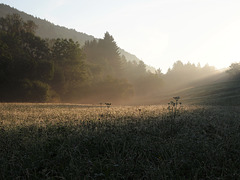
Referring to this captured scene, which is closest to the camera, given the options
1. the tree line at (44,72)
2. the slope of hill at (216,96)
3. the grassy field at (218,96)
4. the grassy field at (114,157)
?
the grassy field at (114,157)

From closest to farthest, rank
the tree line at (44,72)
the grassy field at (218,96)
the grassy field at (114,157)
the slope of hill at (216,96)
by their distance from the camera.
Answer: the grassy field at (114,157)
the grassy field at (218,96)
the slope of hill at (216,96)
the tree line at (44,72)

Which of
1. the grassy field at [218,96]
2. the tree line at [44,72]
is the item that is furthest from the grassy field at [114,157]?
the tree line at [44,72]

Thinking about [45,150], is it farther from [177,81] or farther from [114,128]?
[177,81]

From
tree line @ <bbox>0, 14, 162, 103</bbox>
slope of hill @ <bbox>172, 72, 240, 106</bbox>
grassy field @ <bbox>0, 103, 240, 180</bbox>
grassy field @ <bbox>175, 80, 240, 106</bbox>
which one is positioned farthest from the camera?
tree line @ <bbox>0, 14, 162, 103</bbox>

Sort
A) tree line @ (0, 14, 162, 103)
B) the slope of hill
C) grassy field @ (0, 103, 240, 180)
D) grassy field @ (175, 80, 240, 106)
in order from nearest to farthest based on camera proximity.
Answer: grassy field @ (0, 103, 240, 180) → grassy field @ (175, 80, 240, 106) → the slope of hill → tree line @ (0, 14, 162, 103)

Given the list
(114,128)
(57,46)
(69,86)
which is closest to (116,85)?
(69,86)

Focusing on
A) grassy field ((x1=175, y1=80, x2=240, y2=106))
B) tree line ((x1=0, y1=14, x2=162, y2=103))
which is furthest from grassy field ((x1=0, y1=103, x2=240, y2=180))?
tree line ((x1=0, y1=14, x2=162, y2=103))

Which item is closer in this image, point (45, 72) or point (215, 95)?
point (45, 72)

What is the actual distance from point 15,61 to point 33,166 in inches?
→ 1125

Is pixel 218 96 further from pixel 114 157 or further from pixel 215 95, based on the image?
pixel 114 157

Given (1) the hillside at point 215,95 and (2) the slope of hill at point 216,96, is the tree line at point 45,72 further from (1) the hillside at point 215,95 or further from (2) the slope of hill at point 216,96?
(2) the slope of hill at point 216,96

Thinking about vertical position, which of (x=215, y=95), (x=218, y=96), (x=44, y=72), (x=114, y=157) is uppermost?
(x=44, y=72)

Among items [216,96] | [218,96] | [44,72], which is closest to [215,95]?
[216,96]

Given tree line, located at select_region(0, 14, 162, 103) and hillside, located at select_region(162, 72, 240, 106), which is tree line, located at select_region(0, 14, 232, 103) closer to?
tree line, located at select_region(0, 14, 162, 103)
